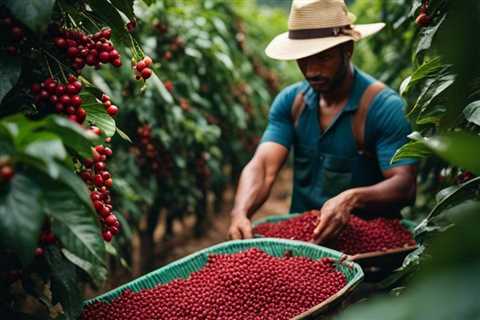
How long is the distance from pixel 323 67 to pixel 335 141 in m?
0.40

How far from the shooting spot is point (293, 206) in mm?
3217

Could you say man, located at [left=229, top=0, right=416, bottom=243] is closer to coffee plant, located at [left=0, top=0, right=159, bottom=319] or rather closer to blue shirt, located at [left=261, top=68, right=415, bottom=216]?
blue shirt, located at [left=261, top=68, right=415, bottom=216]

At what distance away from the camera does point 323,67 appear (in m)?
2.78

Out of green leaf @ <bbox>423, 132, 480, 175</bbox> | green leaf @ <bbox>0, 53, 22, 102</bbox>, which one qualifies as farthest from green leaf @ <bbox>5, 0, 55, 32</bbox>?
green leaf @ <bbox>423, 132, 480, 175</bbox>

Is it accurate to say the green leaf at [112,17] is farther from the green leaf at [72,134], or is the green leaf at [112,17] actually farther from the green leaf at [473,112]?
the green leaf at [473,112]

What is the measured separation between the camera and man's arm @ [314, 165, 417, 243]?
93.4 inches

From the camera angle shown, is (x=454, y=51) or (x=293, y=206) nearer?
(x=454, y=51)

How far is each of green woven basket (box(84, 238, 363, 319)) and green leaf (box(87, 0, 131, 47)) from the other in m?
0.85

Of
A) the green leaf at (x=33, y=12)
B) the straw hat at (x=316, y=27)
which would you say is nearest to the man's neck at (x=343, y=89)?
the straw hat at (x=316, y=27)

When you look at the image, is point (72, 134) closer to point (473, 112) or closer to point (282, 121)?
point (473, 112)

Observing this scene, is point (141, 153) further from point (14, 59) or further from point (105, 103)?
point (14, 59)

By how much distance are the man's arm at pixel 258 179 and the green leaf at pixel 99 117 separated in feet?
3.98

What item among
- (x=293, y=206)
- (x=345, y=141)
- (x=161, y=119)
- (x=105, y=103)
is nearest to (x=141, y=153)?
(x=161, y=119)

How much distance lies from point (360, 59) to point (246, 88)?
3.49 m
